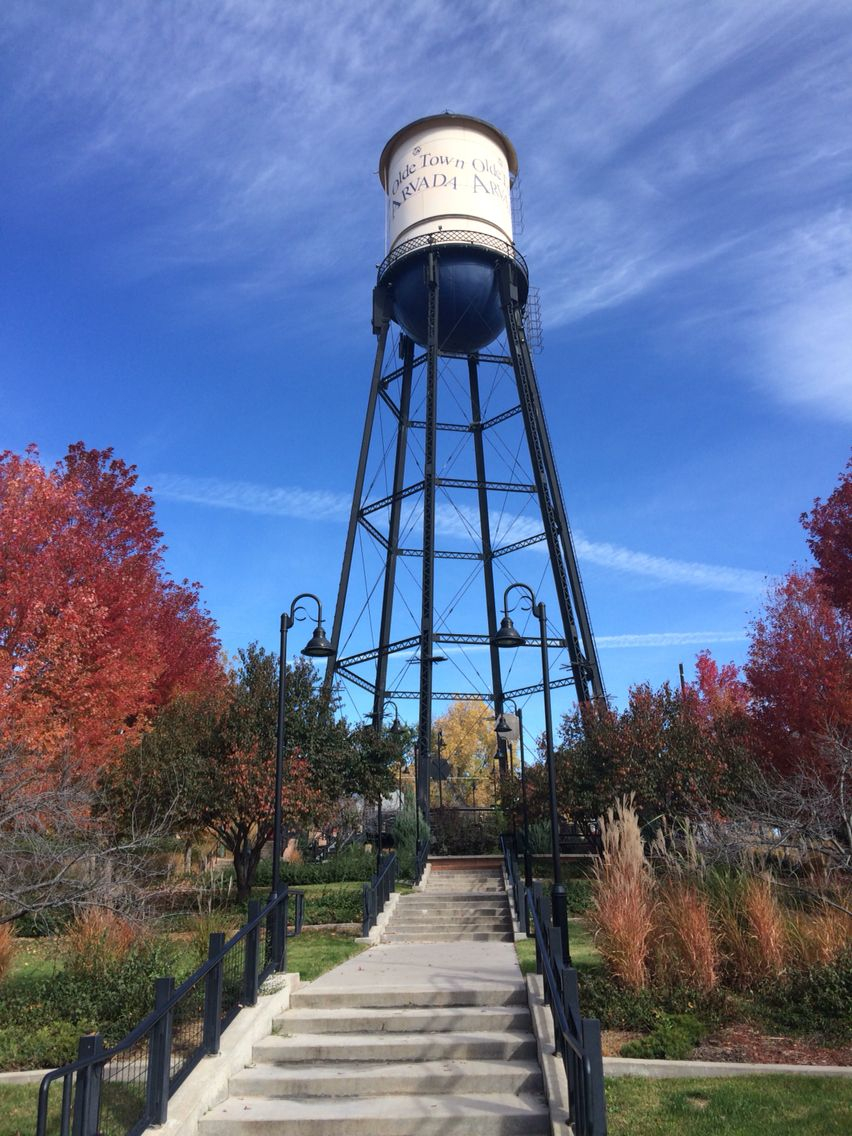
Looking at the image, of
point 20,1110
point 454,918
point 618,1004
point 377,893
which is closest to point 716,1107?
point 618,1004

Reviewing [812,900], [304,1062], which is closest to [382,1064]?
[304,1062]

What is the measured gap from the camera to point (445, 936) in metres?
15.6

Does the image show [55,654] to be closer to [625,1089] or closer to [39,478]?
[39,478]

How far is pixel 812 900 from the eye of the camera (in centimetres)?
955

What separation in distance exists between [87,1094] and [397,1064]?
3.08 meters

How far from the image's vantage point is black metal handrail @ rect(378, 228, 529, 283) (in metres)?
27.5

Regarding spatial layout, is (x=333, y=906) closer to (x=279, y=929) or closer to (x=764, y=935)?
(x=279, y=929)

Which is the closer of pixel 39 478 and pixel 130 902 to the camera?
pixel 130 902

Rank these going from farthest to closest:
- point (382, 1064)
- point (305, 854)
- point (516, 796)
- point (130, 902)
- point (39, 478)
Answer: point (305, 854), point (516, 796), point (39, 478), point (130, 902), point (382, 1064)

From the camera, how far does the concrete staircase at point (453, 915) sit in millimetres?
15461

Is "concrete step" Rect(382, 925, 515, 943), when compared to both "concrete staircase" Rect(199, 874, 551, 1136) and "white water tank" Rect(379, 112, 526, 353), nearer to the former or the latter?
"concrete staircase" Rect(199, 874, 551, 1136)

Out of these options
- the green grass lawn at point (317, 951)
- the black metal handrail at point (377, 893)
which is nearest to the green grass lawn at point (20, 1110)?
the green grass lawn at point (317, 951)

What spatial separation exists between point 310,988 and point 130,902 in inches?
112

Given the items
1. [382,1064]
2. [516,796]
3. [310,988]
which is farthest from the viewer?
[516,796]
